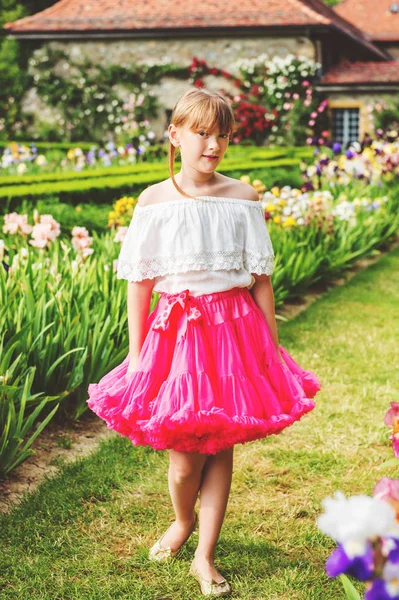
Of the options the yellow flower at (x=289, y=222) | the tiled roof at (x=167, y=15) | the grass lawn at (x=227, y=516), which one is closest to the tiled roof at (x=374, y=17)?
the tiled roof at (x=167, y=15)

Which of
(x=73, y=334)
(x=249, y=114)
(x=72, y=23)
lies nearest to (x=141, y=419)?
(x=73, y=334)

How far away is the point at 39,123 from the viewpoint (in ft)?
65.2

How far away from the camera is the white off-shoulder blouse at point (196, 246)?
218cm

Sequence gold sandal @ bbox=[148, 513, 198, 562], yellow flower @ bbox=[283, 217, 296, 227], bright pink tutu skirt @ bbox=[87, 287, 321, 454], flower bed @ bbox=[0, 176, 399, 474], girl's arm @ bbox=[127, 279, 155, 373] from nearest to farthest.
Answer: bright pink tutu skirt @ bbox=[87, 287, 321, 454] < girl's arm @ bbox=[127, 279, 155, 373] < gold sandal @ bbox=[148, 513, 198, 562] < flower bed @ bbox=[0, 176, 399, 474] < yellow flower @ bbox=[283, 217, 296, 227]

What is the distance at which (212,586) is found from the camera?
2.18 metres

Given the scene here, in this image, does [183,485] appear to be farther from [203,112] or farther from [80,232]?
[80,232]

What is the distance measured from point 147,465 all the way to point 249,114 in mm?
16173

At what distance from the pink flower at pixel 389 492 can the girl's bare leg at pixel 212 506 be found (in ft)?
3.53

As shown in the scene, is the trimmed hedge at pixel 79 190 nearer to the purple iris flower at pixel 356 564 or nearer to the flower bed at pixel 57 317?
the flower bed at pixel 57 317

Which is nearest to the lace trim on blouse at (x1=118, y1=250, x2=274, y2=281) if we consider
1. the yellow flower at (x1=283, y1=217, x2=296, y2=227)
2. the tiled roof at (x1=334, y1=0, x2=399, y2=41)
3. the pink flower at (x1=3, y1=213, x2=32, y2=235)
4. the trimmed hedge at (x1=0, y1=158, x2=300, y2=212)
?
the pink flower at (x1=3, y1=213, x2=32, y2=235)

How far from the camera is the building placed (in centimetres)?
1798

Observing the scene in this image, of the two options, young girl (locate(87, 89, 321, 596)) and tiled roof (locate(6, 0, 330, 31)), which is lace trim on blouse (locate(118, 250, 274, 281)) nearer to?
young girl (locate(87, 89, 321, 596))

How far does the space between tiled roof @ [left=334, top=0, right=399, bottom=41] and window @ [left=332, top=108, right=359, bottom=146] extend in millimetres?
8642

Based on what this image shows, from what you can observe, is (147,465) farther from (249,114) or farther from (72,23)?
(72,23)
